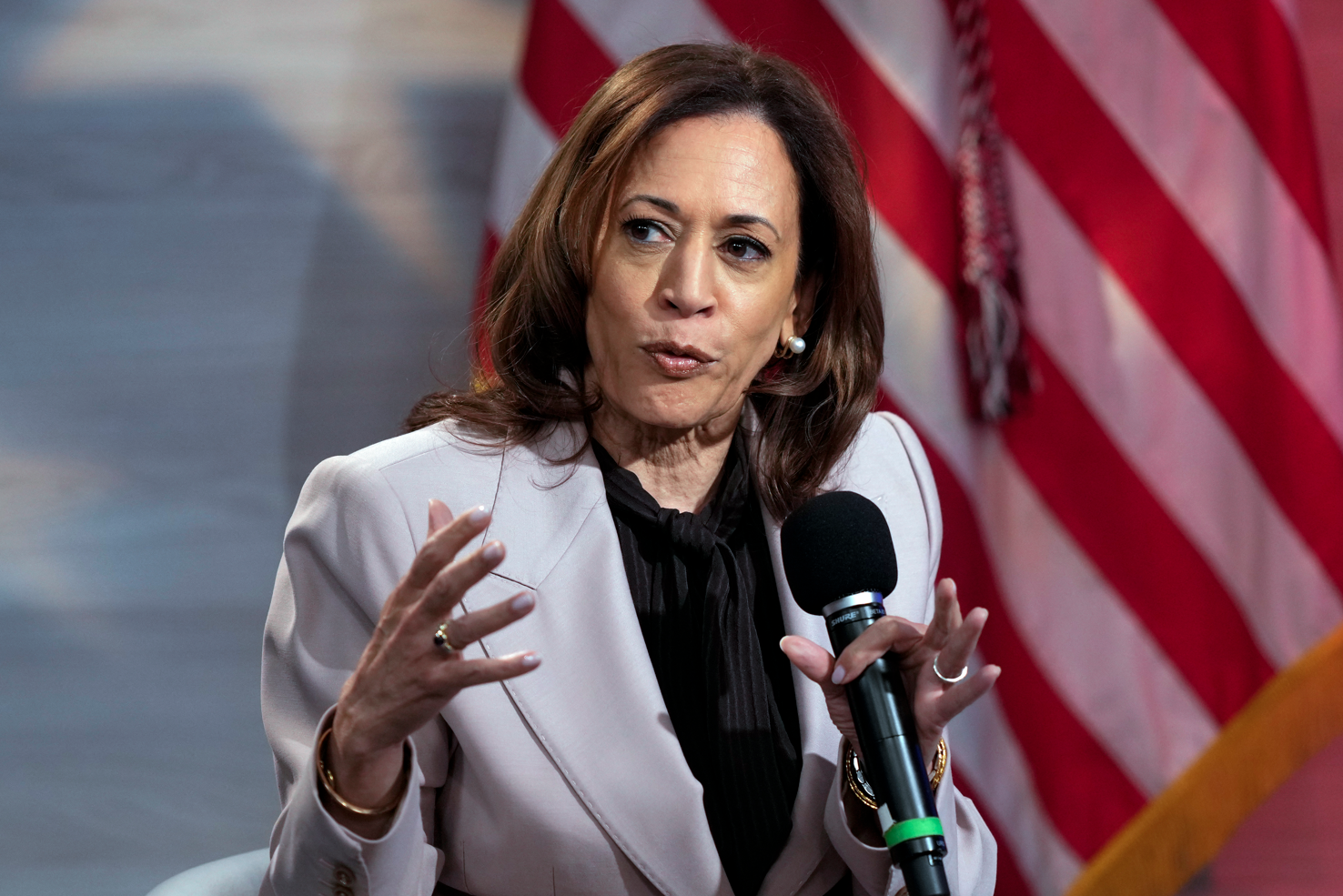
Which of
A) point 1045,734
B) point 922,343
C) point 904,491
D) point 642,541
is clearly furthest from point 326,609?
point 1045,734

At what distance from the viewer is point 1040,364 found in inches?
81.8

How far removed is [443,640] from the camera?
851mm

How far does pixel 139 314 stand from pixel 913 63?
1.35 meters

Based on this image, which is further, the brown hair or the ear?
the ear

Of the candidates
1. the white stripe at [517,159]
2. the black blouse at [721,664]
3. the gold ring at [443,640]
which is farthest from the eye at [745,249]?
the white stripe at [517,159]

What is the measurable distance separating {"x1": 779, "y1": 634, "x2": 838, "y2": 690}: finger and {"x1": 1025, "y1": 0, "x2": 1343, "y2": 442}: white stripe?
1.39 m

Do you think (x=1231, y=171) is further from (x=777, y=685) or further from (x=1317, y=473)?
(x=777, y=685)

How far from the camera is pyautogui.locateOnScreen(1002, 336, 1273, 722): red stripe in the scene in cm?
203

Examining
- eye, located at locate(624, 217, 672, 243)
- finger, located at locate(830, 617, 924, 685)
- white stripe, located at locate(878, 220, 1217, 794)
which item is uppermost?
eye, located at locate(624, 217, 672, 243)

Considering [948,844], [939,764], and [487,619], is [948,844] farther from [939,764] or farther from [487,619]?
[487,619]

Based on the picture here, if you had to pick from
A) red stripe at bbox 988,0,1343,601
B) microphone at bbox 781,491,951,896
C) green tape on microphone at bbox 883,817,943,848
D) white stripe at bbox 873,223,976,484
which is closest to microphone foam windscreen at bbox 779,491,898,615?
microphone at bbox 781,491,951,896

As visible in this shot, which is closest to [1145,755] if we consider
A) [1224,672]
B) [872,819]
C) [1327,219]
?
[1224,672]

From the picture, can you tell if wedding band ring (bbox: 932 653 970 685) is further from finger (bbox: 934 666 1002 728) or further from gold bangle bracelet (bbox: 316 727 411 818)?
gold bangle bracelet (bbox: 316 727 411 818)

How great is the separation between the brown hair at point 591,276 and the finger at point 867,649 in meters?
0.50
